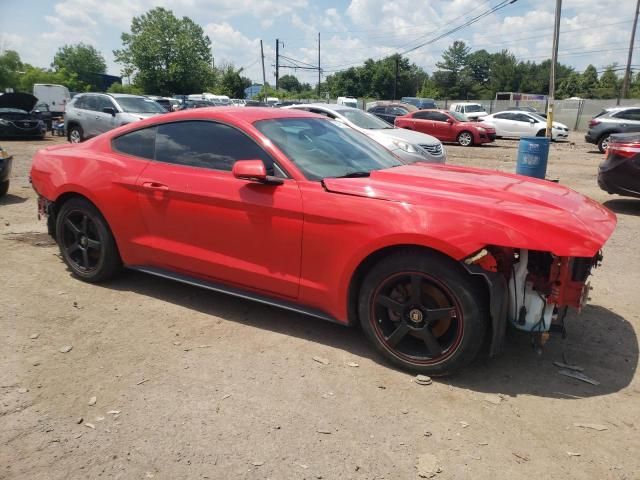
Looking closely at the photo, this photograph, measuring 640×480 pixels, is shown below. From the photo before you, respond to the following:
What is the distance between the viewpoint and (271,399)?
292cm

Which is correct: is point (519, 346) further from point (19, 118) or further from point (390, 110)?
point (390, 110)

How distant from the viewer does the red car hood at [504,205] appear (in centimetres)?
276

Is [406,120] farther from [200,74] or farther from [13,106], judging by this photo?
[200,74]

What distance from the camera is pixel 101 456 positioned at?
2436mm

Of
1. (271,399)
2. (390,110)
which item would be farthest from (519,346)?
(390,110)

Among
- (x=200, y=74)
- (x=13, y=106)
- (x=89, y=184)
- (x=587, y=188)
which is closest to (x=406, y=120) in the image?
(x=587, y=188)

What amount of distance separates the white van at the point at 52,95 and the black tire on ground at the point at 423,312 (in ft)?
101

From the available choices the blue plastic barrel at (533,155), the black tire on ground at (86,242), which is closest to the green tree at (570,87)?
the blue plastic barrel at (533,155)

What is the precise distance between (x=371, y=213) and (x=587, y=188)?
8975mm

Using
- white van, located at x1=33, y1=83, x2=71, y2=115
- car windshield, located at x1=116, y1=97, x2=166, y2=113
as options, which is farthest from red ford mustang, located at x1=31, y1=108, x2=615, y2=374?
white van, located at x1=33, y1=83, x2=71, y2=115

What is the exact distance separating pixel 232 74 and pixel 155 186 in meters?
63.8

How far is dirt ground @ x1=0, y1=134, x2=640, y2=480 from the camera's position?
2412 mm

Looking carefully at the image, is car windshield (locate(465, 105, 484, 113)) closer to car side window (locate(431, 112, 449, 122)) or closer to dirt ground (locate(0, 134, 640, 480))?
car side window (locate(431, 112, 449, 122))

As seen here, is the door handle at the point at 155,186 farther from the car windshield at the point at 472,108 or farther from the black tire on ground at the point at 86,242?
the car windshield at the point at 472,108
